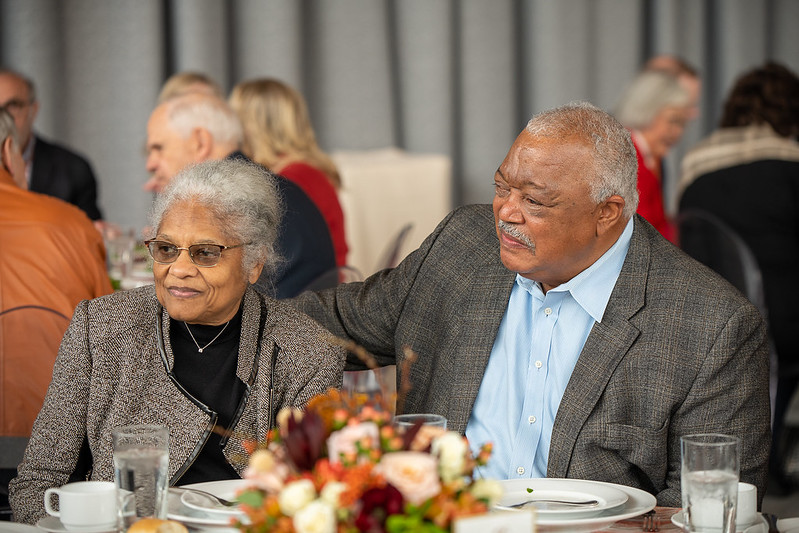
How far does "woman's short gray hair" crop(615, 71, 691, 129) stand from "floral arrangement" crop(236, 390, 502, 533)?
3.96 meters

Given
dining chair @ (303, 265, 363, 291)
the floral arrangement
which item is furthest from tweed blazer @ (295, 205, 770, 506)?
dining chair @ (303, 265, 363, 291)

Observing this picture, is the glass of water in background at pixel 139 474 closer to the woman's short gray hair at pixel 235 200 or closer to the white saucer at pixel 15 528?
the white saucer at pixel 15 528

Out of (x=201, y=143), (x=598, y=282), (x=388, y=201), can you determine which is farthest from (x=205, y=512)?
(x=388, y=201)

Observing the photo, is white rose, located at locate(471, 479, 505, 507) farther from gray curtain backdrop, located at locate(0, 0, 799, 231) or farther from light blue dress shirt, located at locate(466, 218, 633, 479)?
gray curtain backdrop, located at locate(0, 0, 799, 231)

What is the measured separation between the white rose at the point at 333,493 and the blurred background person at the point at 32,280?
1346mm

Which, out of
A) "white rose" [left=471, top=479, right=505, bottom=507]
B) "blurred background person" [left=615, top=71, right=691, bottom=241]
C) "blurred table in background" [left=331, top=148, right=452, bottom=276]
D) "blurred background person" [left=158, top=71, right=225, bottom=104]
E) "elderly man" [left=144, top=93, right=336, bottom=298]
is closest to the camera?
"white rose" [left=471, top=479, right=505, bottom=507]

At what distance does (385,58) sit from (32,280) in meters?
4.09

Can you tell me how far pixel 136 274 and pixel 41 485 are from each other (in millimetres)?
1736

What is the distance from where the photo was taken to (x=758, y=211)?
175 inches

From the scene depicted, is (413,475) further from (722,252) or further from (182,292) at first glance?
(722,252)

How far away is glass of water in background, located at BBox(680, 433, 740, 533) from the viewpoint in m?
1.47

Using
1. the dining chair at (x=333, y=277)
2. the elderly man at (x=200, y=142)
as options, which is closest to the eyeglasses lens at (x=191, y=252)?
the dining chair at (x=333, y=277)

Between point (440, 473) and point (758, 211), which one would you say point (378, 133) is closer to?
point (758, 211)

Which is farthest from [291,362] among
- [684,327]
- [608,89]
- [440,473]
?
[608,89]
